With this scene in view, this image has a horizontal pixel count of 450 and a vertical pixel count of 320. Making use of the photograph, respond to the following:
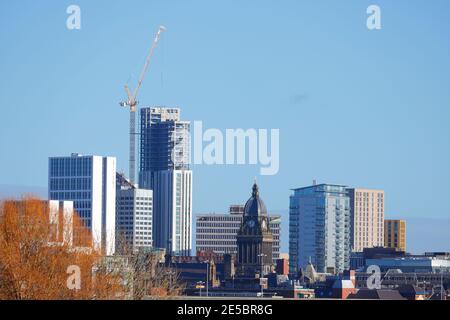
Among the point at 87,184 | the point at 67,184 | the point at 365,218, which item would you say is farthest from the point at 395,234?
the point at 67,184

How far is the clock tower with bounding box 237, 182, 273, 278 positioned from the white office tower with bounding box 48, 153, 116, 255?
67.4 ft

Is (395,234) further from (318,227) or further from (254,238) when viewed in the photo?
(254,238)

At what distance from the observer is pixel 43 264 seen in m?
35.9

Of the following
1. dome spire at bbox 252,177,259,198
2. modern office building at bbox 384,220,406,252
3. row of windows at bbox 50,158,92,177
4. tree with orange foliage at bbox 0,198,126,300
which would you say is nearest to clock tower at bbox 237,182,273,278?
dome spire at bbox 252,177,259,198

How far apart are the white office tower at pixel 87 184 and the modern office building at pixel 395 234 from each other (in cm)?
3684

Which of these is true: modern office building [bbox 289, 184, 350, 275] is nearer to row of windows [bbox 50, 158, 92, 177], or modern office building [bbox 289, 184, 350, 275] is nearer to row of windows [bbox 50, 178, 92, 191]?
row of windows [bbox 50, 178, 92, 191]

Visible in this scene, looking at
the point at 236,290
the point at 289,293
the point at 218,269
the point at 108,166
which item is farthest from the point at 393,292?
the point at 108,166

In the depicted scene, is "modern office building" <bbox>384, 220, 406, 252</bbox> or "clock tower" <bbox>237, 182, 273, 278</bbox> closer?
"clock tower" <bbox>237, 182, 273, 278</bbox>

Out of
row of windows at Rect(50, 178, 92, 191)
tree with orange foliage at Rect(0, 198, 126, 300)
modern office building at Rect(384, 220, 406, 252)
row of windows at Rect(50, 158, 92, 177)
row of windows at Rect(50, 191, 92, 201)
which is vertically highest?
row of windows at Rect(50, 158, 92, 177)

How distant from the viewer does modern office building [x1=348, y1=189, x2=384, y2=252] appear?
625 feet

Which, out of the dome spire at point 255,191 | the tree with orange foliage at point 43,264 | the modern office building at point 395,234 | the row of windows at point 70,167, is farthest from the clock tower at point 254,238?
the tree with orange foliage at point 43,264

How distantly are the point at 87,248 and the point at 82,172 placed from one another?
147712 mm

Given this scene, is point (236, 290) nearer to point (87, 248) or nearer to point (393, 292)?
point (393, 292)

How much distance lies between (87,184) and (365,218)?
37521 mm
